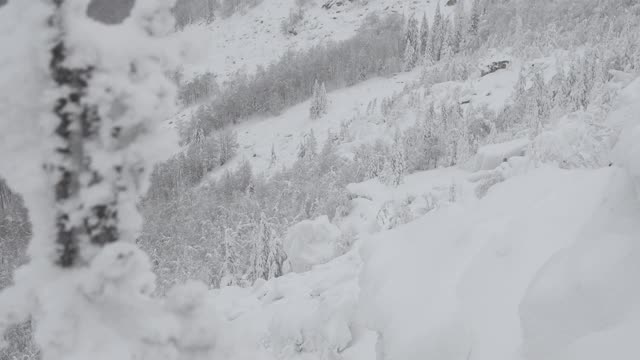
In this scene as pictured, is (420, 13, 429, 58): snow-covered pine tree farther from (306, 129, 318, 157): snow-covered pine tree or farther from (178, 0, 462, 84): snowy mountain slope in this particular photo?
(306, 129, 318, 157): snow-covered pine tree

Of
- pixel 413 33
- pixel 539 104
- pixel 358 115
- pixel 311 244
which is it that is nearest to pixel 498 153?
pixel 311 244

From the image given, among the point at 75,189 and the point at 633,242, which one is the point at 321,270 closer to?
the point at 633,242

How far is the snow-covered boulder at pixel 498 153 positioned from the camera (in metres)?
9.45

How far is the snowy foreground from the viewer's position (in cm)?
252

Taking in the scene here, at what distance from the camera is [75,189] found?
1.58m

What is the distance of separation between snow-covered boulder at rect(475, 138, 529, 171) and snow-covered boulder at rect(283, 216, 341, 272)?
134 inches

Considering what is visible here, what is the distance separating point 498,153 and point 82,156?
31.1 ft

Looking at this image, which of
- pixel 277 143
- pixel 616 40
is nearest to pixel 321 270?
pixel 616 40

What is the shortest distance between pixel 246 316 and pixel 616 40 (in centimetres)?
2250

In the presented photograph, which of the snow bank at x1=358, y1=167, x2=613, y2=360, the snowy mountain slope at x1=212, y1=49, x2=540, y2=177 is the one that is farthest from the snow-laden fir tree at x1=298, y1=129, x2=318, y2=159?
the snow bank at x1=358, y1=167, x2=613, y2=360

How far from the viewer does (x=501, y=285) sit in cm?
316

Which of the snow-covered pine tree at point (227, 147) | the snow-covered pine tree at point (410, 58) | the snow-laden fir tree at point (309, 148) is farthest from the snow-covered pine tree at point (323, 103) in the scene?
the snow-covered pine tree at point (410, 58)

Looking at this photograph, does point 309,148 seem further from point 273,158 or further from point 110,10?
point 110,10

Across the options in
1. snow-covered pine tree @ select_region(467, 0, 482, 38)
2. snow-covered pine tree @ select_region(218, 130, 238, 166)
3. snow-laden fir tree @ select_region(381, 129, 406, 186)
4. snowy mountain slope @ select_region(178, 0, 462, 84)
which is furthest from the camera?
snowy mountain slope @ select_region(178, 0, 462, 84)
